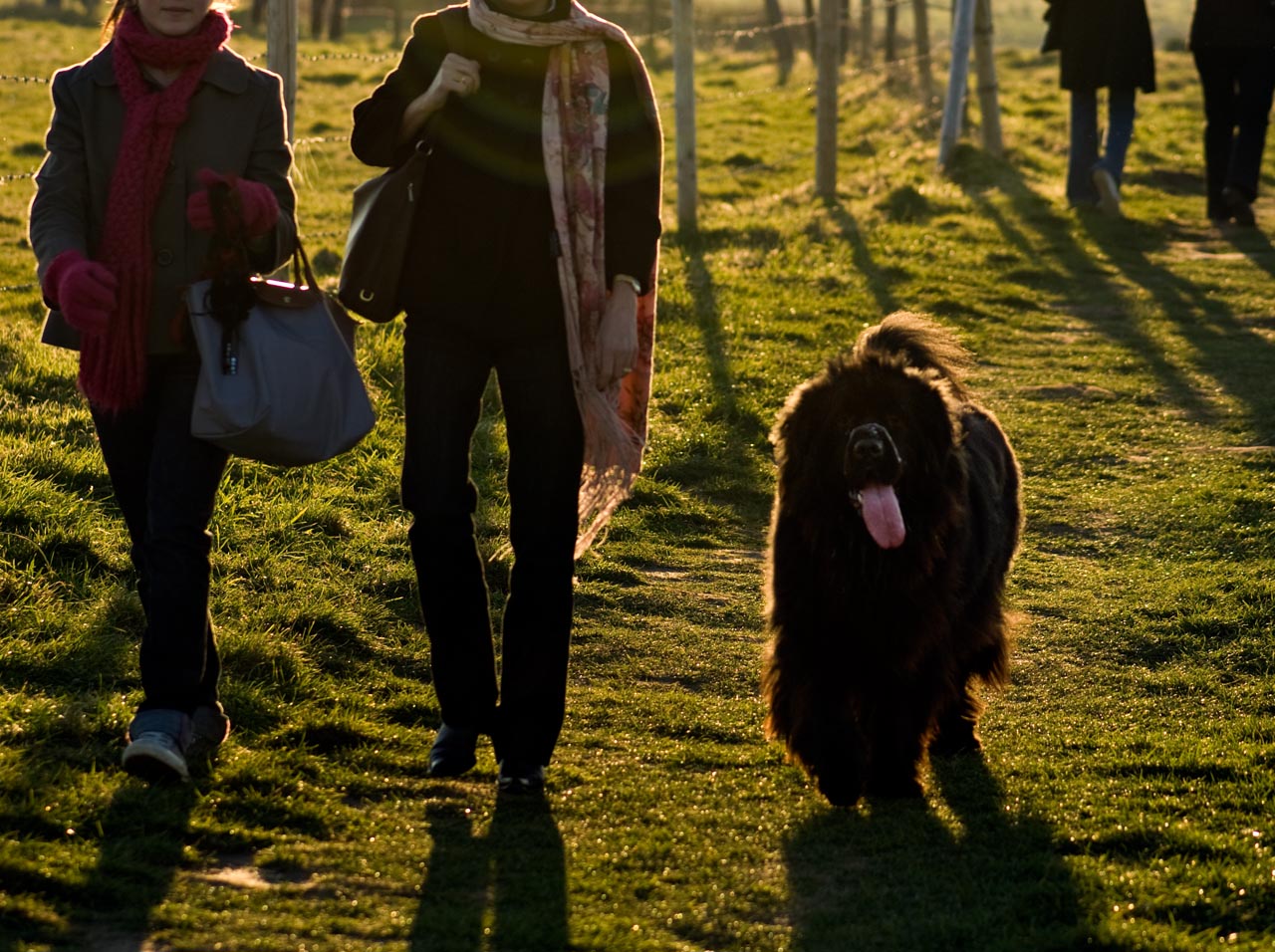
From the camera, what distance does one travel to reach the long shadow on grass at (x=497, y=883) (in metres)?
3.80

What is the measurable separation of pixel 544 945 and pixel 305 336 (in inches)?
63.7

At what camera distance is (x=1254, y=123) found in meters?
14.1

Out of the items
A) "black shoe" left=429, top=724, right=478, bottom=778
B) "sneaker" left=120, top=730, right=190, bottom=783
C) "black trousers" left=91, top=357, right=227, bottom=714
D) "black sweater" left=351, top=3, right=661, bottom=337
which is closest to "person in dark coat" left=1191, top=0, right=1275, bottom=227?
"black sweater" left=351, top=3, right=661, bottom=337

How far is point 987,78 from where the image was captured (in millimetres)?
17125

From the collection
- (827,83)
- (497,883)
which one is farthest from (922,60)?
(497,883)

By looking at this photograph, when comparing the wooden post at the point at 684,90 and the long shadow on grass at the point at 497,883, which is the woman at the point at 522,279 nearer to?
the long shadow on grass at the point at 497,883

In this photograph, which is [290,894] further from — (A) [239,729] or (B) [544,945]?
(A) [239,729]

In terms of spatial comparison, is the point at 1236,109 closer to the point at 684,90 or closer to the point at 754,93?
the point at 684,90

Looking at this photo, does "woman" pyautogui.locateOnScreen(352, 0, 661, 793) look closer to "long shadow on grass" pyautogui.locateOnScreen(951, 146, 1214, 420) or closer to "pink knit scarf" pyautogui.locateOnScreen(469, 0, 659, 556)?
"pink knit scarf" pyautogui.locateOnScreen(469, 0, 659, 556)

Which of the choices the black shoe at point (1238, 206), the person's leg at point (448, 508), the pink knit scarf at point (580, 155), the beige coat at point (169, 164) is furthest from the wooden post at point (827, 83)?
the person's leg at point (448, 508)

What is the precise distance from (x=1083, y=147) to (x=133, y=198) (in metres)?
12.0

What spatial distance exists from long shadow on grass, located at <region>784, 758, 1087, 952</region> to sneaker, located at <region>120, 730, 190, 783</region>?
149 cm

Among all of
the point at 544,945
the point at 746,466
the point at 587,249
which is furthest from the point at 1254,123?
the point at 544,945

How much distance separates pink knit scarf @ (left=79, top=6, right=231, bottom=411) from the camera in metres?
4.44
